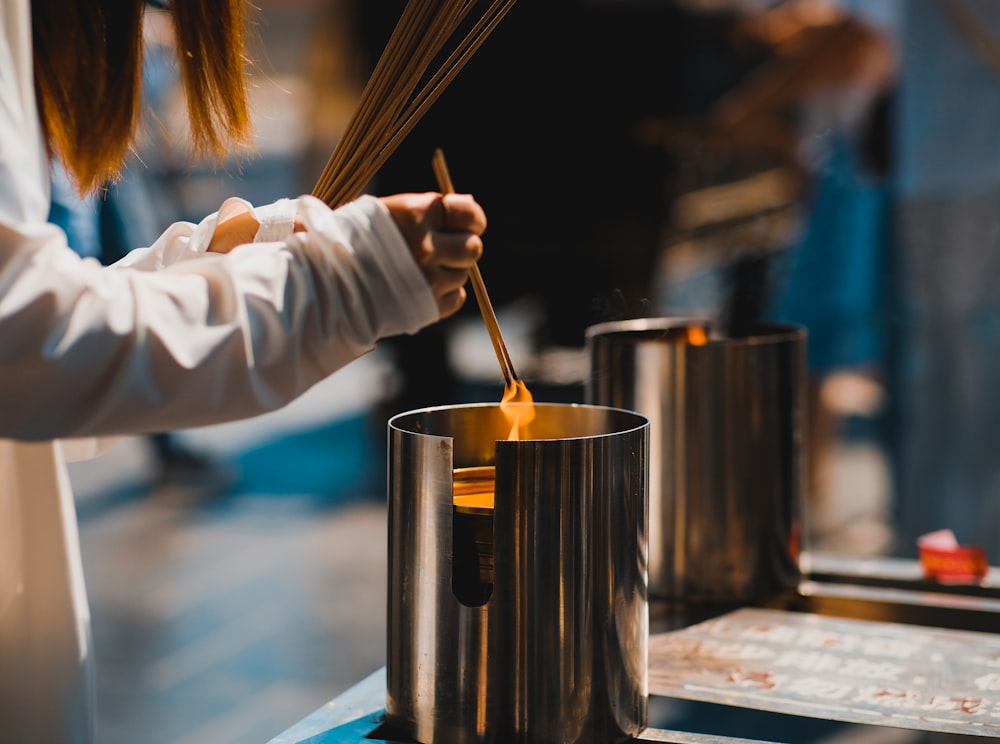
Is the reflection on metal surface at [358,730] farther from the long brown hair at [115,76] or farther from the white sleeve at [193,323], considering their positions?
→ the long brown hair at [115,76]

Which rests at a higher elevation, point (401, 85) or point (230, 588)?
point (401, 85)

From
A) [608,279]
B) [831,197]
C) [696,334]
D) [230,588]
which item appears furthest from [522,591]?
[608,279]

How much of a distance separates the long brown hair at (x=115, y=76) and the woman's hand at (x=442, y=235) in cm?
21

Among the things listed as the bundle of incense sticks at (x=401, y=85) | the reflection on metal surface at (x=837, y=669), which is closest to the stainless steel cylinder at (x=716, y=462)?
the reflection on metal surface at (x=837, y=669)

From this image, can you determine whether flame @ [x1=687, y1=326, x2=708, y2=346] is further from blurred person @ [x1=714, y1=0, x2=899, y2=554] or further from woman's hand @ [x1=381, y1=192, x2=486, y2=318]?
blurred person @ [x1=714, y1=0, x2=899, y2=554]

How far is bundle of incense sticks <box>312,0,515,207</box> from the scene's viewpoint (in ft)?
2.53

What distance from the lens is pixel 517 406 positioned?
0.89 metres

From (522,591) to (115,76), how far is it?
43 centimetres

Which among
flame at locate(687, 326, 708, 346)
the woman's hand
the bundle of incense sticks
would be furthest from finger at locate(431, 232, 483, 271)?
flame at locate(687, 326, 708, 346)

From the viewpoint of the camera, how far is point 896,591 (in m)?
1.19

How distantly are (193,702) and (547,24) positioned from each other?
9.69ft

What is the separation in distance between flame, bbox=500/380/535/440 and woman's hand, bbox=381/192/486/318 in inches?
7.3

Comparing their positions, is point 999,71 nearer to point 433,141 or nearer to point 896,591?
point 896,591

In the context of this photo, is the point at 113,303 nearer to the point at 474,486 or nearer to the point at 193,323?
the point at 193,323
